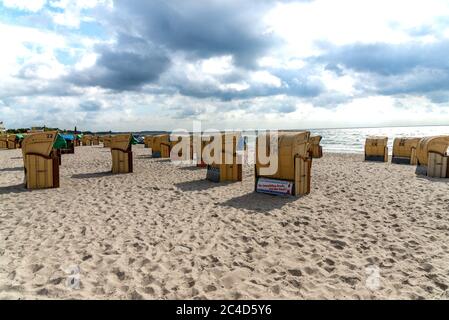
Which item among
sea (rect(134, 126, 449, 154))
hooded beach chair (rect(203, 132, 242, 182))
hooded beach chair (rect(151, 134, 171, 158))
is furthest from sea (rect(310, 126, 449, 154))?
hooded beach chair (rect(203, 132, 242, 182))

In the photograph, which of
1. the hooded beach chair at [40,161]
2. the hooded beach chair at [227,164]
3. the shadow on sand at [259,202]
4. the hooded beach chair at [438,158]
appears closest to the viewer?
the shadow on sand at [259,202]

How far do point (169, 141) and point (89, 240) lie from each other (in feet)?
52.8

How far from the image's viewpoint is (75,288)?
3.39 meters

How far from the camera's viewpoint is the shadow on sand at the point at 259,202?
705 centimetres

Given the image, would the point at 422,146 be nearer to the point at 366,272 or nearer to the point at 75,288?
the point at 366,272

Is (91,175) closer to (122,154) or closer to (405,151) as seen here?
(122,154)

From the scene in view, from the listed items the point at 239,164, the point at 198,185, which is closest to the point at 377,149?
the point at 239,164

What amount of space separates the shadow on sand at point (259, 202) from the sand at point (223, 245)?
0.09ft

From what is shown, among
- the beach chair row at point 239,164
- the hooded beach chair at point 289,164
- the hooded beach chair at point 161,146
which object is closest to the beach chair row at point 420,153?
the beach chair row at point 239,164

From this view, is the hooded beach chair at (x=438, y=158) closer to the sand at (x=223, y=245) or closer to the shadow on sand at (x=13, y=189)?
the sand at (x=223, y=245)

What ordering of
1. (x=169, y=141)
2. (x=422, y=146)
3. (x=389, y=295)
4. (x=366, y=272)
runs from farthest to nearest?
(x=169, y=141) → (x=422, y=146) → (x=366, y=272) → (x=389, y=295)

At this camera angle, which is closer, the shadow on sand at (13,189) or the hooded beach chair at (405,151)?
the shadow on sand at (13,189)

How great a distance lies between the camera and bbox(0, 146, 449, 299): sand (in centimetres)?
345
